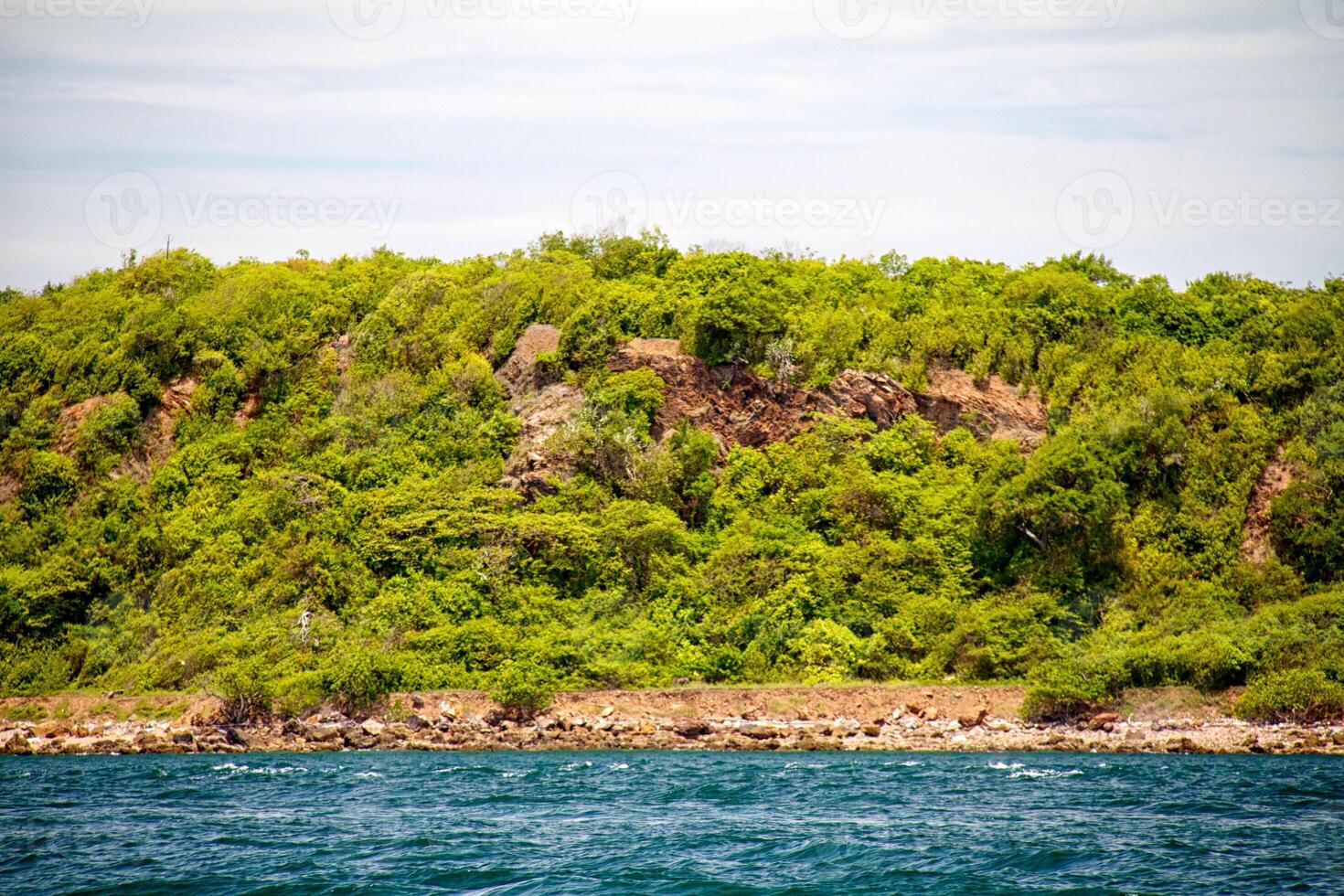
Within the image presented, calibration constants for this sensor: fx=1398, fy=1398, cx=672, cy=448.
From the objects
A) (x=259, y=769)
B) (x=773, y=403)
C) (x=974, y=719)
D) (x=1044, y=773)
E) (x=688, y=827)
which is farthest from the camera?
(x=773, y=403)

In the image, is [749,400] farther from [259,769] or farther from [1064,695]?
→ [259,769]

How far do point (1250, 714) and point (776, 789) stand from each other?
17.5 m

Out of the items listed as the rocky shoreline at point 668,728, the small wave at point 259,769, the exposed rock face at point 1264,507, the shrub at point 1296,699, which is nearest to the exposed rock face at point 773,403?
the exposed rock face at point 1264,507

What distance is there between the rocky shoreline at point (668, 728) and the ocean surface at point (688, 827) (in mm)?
3970

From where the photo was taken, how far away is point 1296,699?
40.2 metres

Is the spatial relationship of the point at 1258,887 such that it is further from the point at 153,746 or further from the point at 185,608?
the point at 185,608

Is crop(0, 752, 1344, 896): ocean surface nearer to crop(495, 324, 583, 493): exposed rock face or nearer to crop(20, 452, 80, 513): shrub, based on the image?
crop(495, 324, 583, 493): exposed rock face

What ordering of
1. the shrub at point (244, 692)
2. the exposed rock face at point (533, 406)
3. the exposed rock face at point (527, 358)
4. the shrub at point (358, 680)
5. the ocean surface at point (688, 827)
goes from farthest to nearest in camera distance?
the exposed rock face at point (527, 358) < the exposed rock face at point (533, 406) < the shrub at point (358, 680) < the shrub at point (244, 692) < the ocean surface at point (688, 827)

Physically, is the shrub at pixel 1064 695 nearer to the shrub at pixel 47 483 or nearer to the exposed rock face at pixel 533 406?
the exposed rock face at pixel 533 406

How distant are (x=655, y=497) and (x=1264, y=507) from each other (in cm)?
2263

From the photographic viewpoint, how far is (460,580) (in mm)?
51094

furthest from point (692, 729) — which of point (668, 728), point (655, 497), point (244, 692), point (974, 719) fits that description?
point (244, 692)

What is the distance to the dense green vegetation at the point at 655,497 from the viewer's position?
47000 millimetres

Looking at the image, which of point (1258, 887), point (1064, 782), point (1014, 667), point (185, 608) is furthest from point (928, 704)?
point (185, 608)
